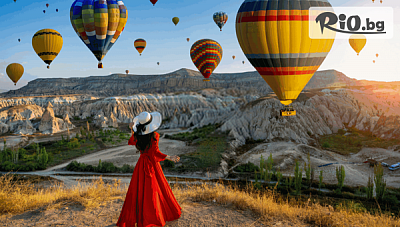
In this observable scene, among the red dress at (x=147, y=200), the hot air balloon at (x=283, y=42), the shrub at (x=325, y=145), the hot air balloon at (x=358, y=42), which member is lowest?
the shrub at (x=325, y=145)

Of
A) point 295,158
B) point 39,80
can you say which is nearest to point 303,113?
point 295,158

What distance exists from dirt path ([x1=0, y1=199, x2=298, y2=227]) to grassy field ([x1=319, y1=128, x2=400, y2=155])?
82.8 ft

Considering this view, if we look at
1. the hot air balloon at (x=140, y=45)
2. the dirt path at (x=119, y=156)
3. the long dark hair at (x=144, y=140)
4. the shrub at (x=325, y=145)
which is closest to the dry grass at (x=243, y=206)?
the long dark hair at (x=144, y=140)

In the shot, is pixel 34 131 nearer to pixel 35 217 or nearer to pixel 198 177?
pixel 198 177

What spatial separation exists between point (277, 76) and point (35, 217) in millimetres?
9662

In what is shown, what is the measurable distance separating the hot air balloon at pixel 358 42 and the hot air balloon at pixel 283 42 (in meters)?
30.5

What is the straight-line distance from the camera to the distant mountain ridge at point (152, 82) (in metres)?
129

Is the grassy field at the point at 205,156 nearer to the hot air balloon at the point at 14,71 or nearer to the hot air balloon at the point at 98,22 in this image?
the hot air balloon at the point at 98,22

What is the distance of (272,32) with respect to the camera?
10.7 meters

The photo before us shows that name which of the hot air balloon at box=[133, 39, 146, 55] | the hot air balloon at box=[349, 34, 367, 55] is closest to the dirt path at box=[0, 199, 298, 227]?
the hot air balloon at box=[349, 34, 367, 55]

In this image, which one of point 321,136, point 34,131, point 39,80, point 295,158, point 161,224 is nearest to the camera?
point 161,224

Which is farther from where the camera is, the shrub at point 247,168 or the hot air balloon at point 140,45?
the hot air balloon at point 140,45

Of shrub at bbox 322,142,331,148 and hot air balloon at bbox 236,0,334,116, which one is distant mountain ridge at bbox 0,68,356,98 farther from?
hot air balloon at bbox 236,0,334,116

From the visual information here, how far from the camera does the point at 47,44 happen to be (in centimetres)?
2989
